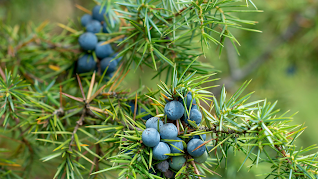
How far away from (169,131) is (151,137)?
3 centimetres

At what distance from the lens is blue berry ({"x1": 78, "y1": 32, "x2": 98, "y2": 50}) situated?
0.62m

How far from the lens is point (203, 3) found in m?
0.47

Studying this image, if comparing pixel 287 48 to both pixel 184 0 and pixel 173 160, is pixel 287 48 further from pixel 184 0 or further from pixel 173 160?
pixel 173 160

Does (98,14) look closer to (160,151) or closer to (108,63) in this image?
(108,63)

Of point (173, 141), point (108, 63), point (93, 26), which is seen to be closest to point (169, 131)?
point (173, 141)

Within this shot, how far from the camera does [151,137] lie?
37 centimetres

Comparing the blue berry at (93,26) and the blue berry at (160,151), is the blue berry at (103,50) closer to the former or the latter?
the blue berry at (93,26)

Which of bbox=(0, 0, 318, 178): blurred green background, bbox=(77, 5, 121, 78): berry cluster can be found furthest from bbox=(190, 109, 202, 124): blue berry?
bbox=(0, 0, 318, 178): blurred green background

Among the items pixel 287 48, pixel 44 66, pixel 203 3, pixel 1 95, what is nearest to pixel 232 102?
pixel 203 3

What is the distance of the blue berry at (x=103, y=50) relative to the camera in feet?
2.05

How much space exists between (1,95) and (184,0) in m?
0.45

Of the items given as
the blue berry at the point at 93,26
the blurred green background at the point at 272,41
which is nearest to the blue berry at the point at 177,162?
the blue berry at the point at 93,26

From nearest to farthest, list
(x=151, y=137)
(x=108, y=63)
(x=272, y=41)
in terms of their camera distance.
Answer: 1. (x=151, y=137)
2. (x=108, y=63)
3. (x=272, y=41)

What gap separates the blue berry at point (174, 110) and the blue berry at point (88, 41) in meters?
0.35
